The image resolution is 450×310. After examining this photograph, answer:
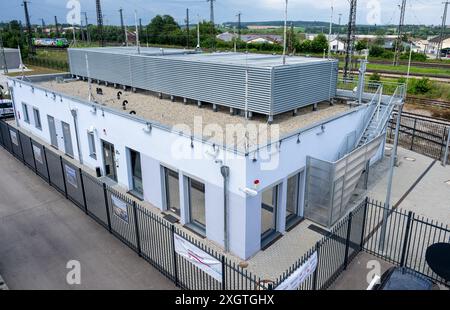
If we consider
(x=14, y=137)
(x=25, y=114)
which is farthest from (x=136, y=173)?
(x=25, y=114)

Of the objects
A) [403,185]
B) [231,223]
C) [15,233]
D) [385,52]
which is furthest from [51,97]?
[385,52]

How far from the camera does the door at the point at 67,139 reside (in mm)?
17358

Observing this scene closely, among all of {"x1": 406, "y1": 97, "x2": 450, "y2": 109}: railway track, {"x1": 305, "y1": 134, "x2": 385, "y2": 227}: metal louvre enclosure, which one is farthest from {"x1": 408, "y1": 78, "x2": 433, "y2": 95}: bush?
{"x1": 305, "y1": 134, "x2": 385, "y2": 227}: metal louvre enclosure

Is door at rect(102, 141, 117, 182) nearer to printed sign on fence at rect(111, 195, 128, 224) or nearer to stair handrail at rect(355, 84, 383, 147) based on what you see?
printed sign on fence at rect(111, 195, 128, 224)

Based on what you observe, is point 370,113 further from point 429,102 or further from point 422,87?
point 422,87

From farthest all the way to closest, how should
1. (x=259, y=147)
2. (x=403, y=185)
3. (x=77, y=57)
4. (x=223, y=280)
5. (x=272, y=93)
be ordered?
(x=77, y=57)
(x=403, y=185)
(x=272, y=93)
(x=259, y=147)
(x=223, y=280)

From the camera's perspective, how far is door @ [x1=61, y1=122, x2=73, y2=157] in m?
17.4

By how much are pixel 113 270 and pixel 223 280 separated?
11.9 ft

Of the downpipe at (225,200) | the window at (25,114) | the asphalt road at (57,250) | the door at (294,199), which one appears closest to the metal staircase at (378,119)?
the door at (294,199)

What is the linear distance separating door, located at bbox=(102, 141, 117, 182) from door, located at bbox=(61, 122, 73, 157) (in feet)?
11.1

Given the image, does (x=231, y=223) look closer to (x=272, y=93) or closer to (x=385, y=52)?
(x=272, y=93)

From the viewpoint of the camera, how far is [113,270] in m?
9.64

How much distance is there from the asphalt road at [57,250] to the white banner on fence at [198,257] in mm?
1228

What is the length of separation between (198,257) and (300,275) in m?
2.35
